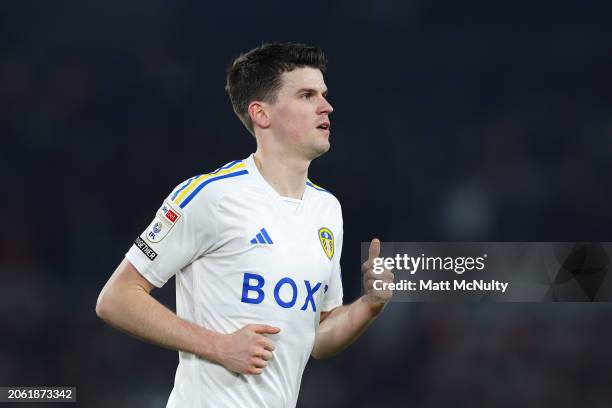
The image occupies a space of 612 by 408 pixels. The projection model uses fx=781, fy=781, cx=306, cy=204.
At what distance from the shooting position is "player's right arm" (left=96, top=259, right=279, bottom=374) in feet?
8.64

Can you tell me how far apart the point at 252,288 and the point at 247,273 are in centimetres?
6

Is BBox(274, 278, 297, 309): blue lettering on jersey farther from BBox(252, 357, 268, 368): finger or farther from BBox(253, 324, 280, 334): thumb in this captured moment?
BBox(252, 357, 268, 368): finger

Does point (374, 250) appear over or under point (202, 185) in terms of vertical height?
under

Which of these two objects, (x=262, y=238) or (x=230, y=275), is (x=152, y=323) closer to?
(x=230, y=275)

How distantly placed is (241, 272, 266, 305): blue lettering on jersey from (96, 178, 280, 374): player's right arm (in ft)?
0.42

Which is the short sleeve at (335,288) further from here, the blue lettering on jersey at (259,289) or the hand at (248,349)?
the hand at (248,349)

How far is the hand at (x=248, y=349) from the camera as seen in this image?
8.59ft

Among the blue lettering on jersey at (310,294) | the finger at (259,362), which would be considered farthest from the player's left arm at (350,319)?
the finger at (259,362)

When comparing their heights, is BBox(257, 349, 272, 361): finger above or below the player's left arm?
below

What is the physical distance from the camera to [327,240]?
305 cm

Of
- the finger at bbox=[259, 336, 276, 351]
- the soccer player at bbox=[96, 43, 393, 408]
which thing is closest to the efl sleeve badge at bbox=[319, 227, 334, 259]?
the soccer player at bbox=[96, 43, 393, 408]

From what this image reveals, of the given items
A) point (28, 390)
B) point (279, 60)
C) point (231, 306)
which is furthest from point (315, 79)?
point (28, 390)

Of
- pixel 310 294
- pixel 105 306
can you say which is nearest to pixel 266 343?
pixel 310 294

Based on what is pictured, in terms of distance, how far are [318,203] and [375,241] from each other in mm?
356
